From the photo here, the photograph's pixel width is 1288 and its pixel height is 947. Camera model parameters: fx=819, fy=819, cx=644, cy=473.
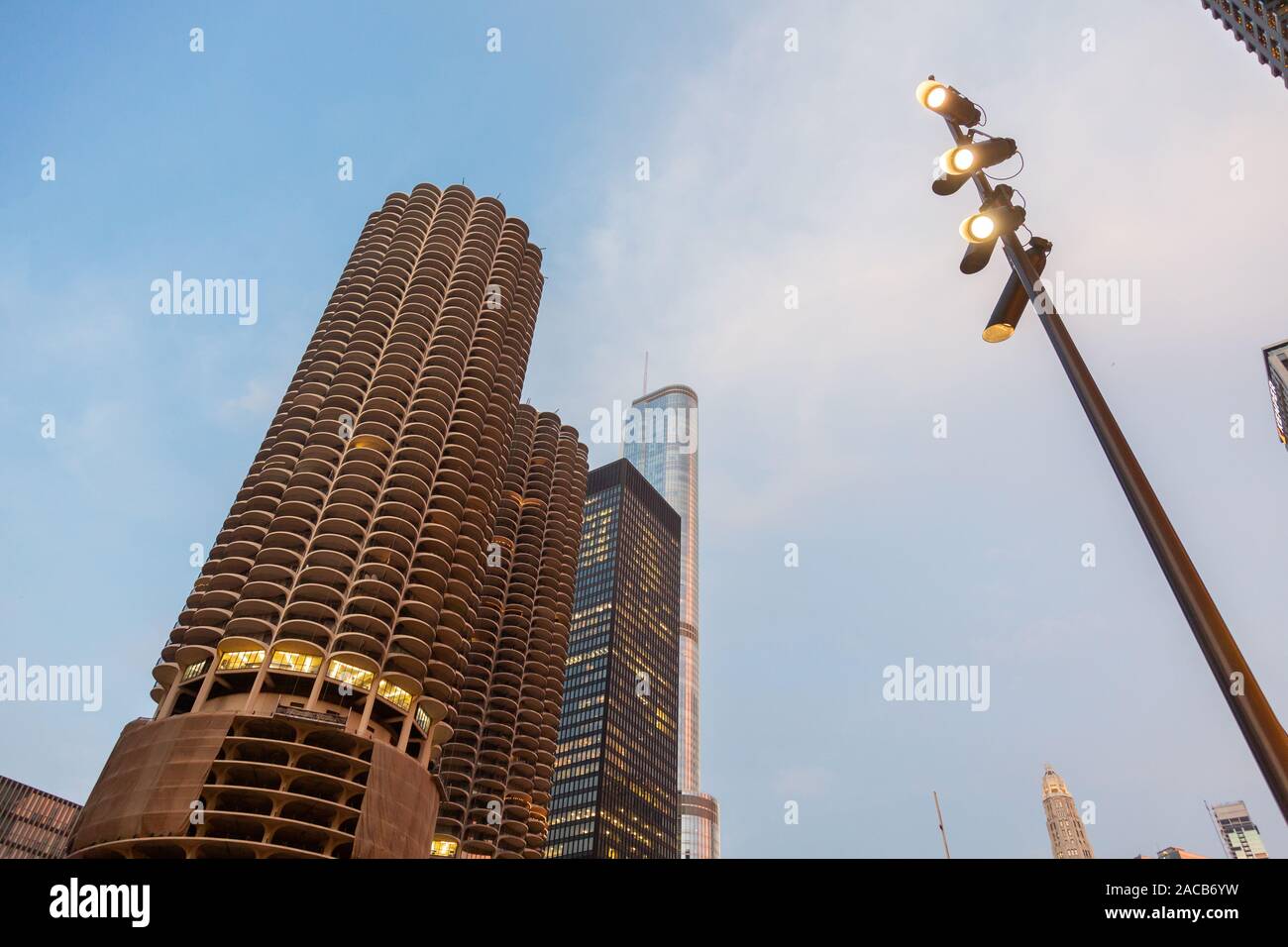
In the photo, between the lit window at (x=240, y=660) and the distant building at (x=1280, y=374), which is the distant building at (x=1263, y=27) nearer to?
the distant building at (x=1280, y=374)

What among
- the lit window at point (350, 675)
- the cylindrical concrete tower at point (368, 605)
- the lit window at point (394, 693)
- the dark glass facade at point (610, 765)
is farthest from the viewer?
the dark glass facade at point (610, 765)

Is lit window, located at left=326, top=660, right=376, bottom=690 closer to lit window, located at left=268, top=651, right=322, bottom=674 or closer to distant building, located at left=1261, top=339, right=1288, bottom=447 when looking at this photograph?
lit window, located at left=268, top=651, right=322, bottom=674

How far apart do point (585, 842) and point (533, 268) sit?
112459 mm

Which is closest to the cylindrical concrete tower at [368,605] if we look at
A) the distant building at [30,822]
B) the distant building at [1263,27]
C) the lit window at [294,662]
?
the lit window at [294,662]

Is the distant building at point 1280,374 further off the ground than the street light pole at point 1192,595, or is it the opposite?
the distant building at point 1280,374

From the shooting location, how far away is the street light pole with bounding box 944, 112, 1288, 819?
19.9 ft

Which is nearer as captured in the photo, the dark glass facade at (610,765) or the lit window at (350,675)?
the lit window at (350,675)

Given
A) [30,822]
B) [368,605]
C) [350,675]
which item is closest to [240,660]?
[350,675]

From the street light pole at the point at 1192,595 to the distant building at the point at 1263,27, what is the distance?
88967mm

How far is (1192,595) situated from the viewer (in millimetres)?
6789

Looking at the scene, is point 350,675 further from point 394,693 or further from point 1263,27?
point 1263,27

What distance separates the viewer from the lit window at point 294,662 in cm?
7462

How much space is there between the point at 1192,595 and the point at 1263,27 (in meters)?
104
